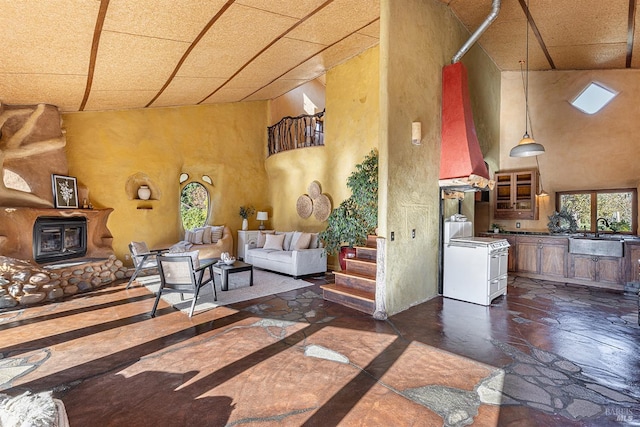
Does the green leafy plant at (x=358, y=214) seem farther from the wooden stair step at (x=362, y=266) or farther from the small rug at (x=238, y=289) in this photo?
the small rug at (x=238, y=289)

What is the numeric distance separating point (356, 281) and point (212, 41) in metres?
4.11

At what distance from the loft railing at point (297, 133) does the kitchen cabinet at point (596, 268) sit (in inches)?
241

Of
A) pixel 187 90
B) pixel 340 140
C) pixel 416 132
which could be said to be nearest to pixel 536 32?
pixel 416 132

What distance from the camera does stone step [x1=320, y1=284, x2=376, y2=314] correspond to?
411cm

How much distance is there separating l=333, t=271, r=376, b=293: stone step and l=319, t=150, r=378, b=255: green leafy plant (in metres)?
0.83

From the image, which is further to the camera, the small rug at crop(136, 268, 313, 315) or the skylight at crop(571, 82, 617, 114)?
the skylight at crop(571, 82, 617, 114)

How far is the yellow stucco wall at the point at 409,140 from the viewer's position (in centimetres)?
399

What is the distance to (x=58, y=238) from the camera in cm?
559

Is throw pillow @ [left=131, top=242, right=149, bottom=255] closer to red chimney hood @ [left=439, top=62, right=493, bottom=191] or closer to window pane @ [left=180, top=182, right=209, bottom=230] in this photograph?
window pane @ [left=180, top=182, right=209, bottom=230]

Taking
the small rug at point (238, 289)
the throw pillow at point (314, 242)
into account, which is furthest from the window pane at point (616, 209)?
the small rug at point (238, 289)

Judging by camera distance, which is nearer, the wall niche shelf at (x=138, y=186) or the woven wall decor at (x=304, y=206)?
the wall niche shelf at (x=138, y=186)

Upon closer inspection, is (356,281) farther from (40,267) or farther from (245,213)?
(245,213)

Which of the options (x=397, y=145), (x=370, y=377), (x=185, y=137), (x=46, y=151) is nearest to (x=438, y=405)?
(x=370, y=377)

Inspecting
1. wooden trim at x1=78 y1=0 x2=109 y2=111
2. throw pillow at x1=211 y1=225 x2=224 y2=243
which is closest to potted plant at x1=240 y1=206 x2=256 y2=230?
throw pillow at x1=211 y1=225 x2=224 y2=243
